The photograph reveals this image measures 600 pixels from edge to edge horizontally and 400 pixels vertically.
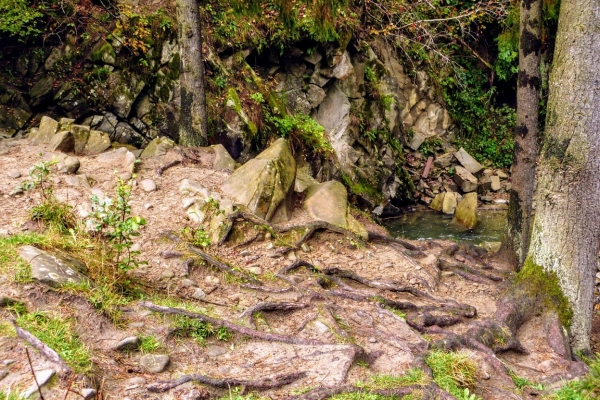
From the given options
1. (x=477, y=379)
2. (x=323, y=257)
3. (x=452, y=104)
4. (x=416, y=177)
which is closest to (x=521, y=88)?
(x=323, y=257)

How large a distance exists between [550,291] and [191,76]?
273 inches

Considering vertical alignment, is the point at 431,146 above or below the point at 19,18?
below

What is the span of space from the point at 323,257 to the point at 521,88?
14.4ft

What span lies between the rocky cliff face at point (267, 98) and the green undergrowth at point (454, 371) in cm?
762

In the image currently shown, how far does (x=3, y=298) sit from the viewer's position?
4074mm

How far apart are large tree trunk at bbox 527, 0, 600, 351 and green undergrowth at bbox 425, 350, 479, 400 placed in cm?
239

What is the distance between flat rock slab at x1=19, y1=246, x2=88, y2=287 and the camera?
4.42 m

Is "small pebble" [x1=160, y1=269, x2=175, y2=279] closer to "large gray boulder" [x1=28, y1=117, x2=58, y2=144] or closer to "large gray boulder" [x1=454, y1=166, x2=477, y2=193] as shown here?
"large gray boulder" [x1=28, y1=117, x2=58, y2=144]

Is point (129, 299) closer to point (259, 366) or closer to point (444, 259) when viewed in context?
point (259, 366)

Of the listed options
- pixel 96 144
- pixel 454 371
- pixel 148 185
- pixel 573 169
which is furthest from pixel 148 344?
pixel 96 144

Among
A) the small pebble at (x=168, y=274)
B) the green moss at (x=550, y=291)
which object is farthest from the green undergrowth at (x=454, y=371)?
the small pebble at (x=168, y=274)

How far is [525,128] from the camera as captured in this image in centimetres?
840

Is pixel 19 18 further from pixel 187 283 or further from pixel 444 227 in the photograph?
pixel 444 227

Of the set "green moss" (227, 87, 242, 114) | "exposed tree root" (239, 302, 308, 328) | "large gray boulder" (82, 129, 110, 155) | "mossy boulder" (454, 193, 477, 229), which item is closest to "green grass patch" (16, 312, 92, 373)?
"exposed tree root" (239, 302, 308, 328)
